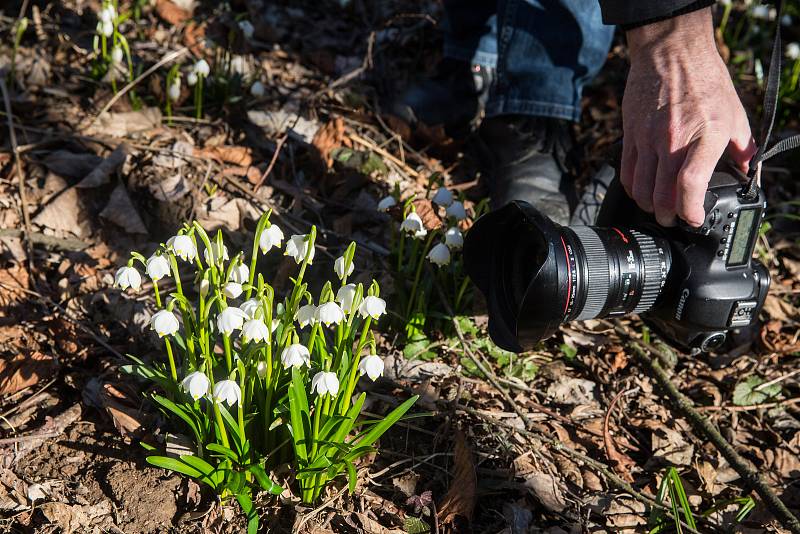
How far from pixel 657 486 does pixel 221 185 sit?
1827mm

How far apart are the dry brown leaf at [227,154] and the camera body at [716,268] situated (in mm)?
1592

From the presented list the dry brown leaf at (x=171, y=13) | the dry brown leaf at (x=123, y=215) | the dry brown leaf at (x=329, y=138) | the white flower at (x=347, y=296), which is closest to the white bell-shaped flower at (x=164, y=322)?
the white flower at (x=347, y=296)

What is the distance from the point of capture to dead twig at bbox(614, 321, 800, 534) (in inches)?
84.0

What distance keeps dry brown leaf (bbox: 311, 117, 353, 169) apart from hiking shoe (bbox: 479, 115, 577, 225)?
61cm

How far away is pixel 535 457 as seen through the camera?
2205 mm

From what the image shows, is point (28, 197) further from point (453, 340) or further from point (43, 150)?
point (453, 340)

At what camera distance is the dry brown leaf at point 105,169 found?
270cm

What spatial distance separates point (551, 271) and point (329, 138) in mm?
1417

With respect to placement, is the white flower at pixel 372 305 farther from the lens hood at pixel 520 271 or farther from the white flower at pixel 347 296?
the lens hood at pixel 520 271

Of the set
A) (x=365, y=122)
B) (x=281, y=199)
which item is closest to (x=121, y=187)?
(x=281, y=199)

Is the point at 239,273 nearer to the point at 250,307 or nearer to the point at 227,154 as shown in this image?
the point at 250,307

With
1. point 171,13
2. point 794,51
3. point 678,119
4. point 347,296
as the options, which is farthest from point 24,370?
point 794,51

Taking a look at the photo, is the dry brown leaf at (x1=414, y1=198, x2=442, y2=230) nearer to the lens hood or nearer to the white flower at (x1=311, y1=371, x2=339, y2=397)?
the lens hood

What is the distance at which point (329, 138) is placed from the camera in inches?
123
